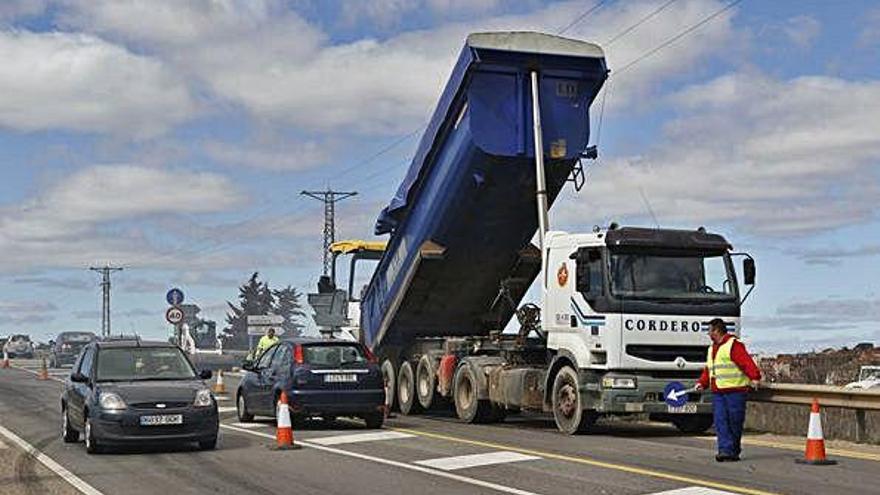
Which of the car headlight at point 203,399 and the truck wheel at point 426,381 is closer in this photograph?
the car headlight at point 203,399

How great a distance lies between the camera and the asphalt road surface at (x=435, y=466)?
12164 mm

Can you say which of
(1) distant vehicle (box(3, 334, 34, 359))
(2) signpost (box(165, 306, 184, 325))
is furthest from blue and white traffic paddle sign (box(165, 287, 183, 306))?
(1) distant vehicle (box(3, 334, 34, 359))

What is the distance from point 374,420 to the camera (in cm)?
1967

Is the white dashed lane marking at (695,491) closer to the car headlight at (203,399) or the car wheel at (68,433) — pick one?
the car headlight at (203,399)

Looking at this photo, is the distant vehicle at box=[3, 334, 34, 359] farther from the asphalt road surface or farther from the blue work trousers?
the blue work trousers

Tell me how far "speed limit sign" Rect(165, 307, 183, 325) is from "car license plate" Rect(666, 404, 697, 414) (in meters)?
25.8

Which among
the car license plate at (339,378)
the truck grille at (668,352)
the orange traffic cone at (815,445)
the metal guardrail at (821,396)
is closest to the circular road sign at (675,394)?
the truck grille at (668,352)

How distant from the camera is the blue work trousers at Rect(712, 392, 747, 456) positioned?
14.1m

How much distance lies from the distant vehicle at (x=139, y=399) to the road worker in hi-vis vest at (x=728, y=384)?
6.08 m

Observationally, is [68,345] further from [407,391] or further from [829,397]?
[829,397]

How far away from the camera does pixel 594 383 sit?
57.9ft

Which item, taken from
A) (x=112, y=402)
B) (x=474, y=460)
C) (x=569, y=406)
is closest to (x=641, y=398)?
(x=569, y=406)

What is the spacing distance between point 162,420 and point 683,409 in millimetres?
6918

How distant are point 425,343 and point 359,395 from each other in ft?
13.5
